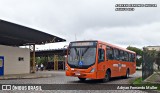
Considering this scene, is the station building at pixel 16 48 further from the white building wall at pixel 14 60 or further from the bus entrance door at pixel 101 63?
the bus entrance door at pixel 101 63

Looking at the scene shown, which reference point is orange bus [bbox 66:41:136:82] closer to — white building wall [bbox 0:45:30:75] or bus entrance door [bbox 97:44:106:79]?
bus entrance door [bbox 97:44:106:79]

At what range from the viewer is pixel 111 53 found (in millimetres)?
22094

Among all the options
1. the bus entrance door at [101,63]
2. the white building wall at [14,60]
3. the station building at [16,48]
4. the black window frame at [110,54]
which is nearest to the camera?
the bus entrance door at [101,63]

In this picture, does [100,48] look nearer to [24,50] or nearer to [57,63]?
[24,50]

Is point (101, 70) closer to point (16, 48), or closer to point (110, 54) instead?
point (110, 54)

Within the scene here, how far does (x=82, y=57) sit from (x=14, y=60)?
16.9m

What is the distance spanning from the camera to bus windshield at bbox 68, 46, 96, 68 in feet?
63.5

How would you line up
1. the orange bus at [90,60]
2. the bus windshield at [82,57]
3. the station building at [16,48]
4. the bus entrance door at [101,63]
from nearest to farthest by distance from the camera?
the orange bus at [90,60]
the bus windshield at [82,57]
the bus entrance door at [101,63]
the station building at [16,48]

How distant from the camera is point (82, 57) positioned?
19578 mm

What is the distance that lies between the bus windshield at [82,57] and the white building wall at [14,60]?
14061 millimetres

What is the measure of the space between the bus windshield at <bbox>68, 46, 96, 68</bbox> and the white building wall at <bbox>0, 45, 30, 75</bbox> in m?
14.1

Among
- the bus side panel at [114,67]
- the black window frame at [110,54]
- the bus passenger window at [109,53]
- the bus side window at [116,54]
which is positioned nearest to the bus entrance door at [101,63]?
the black window frame at [110,54]

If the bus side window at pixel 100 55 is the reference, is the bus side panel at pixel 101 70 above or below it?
below

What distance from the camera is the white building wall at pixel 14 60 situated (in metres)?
32.8
